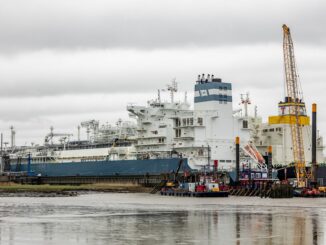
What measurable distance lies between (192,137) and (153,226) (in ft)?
215

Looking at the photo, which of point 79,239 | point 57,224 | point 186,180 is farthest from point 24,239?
point 186,180

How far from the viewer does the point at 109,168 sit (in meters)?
113

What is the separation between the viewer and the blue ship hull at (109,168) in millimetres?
101688

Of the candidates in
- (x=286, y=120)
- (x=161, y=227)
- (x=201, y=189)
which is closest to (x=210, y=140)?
(x=286, y=120)

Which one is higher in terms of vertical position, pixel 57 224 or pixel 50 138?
pixel 50 138

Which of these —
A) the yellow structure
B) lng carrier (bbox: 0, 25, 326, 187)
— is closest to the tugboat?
lng carrier (bbox: 0, 25, 326, 187)

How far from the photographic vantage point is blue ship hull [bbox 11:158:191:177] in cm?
10169

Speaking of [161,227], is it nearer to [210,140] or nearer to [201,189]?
[201,189]

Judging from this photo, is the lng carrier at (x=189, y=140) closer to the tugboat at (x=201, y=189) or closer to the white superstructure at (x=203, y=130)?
the white superstructure at (x=203, y=130)

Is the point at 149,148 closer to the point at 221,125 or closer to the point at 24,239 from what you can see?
the point at 221,125

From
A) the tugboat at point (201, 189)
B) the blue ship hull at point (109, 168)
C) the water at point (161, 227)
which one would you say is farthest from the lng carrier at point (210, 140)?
the water at point (161, 227)

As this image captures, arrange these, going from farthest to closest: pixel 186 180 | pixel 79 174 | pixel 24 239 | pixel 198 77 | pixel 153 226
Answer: pixel 79 174
pixel 198 77
pixel 186 180
pixel 153 226
pixel 24 239

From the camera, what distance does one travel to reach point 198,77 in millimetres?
106438

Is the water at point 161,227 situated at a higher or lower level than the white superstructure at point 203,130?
lower
